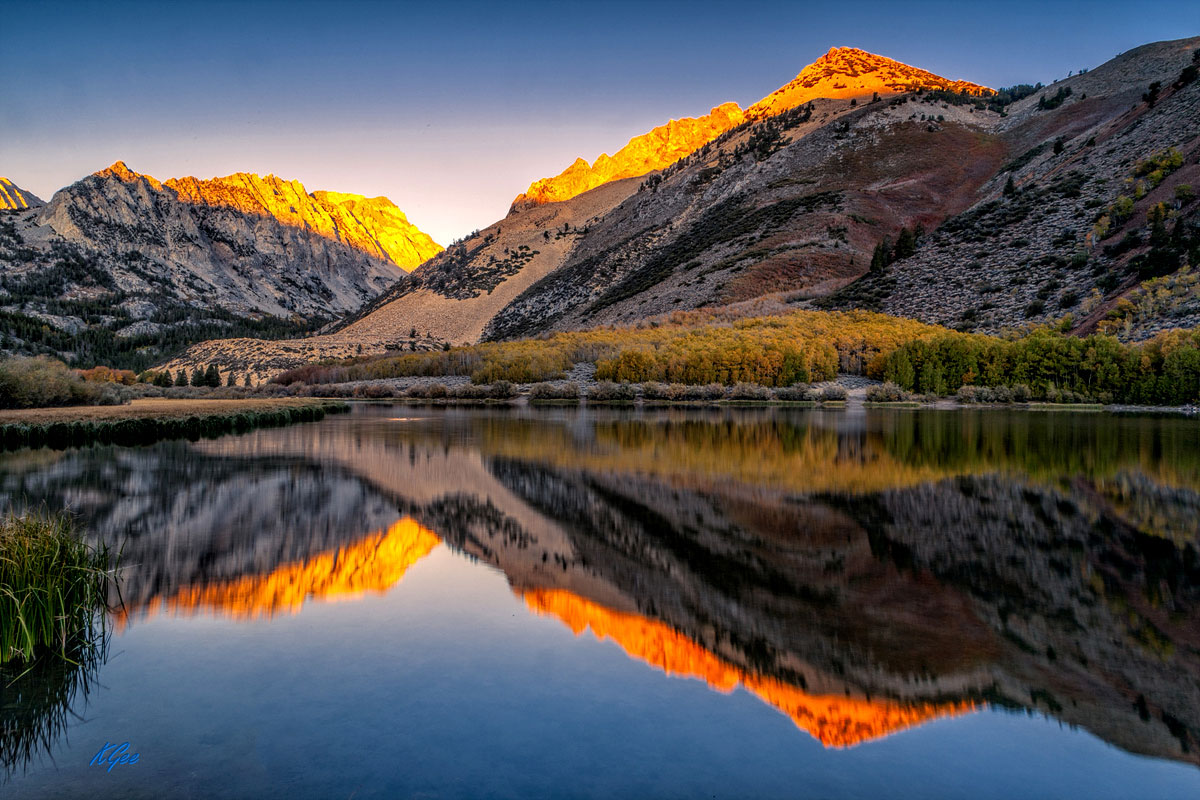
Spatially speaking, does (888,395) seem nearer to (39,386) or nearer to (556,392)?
(556,392)

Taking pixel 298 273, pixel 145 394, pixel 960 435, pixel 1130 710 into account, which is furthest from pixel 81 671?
pixel 298 273

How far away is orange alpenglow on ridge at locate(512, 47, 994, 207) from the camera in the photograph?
10126cm

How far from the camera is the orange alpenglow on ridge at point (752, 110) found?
101263 mm

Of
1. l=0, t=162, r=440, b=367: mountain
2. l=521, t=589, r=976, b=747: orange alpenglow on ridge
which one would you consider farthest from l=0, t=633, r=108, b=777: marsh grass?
l=0, t=162, r=440, b=367: mountain

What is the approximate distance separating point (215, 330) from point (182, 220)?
52.0 metres

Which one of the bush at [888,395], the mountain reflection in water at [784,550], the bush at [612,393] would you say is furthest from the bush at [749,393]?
the mountain reflection in water at [784,550]

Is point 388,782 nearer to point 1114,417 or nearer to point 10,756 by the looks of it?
point 10,756

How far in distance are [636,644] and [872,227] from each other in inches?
2456

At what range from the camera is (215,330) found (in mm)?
128750

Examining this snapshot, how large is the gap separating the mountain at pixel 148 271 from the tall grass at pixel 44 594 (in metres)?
110

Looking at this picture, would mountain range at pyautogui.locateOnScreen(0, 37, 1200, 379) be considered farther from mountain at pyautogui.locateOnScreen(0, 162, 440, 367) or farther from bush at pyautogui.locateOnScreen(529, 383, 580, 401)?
bush at pyautogui.locateOnScreen(529, 383, 580, 401)

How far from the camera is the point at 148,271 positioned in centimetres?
14488

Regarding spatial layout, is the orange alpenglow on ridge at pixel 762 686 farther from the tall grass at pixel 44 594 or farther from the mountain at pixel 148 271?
the mountain at pixel 148 271

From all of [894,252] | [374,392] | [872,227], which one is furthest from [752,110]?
[374,392]
